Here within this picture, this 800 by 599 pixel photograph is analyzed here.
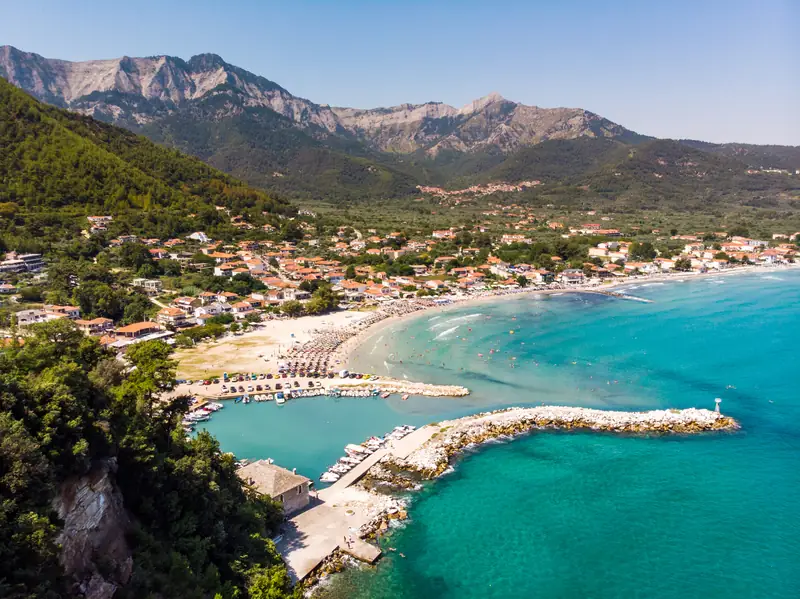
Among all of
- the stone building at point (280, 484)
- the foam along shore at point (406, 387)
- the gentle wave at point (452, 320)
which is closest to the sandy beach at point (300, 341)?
the foam along shore at point (406, 387)

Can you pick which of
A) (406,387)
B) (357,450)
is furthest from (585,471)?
(406,387)

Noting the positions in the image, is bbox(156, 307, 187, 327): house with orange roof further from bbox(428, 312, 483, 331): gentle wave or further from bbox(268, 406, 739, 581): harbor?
bbox(268, 406, 739, 581): harbor

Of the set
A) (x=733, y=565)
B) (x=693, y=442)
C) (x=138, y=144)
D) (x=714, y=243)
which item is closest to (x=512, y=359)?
(x=693, y=442)

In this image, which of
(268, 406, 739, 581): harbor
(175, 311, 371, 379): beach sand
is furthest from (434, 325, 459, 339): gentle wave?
(268, 406, 739, 581): harbor

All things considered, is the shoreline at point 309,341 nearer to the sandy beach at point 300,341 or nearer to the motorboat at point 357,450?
the sandy beach at point 300,341

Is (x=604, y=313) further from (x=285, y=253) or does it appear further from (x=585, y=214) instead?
(x=585, y=214)

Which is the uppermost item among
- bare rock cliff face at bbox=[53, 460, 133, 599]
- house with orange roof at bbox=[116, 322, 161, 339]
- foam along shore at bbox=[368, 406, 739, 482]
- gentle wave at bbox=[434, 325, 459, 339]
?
bare rock cliff face at bbox=[53, 460, 133, 599]
